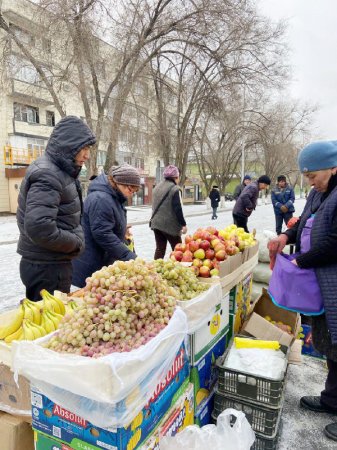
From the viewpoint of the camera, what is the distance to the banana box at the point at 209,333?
86.8 inches

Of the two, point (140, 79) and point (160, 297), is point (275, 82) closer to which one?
point (140, 79)

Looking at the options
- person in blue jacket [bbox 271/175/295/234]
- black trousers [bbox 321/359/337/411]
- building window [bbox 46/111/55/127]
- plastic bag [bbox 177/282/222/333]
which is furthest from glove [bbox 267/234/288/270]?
building window [bbox 46/111/55/127]

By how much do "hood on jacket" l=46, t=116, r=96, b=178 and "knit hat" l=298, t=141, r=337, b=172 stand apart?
1541 millimetres

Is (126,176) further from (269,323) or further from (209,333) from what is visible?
(269,323)

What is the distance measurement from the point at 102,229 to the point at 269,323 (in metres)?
1.71

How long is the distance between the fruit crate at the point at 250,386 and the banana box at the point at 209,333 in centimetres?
17

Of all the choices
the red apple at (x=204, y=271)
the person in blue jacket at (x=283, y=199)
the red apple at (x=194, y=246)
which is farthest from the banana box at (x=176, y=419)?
the person in blue jacket at (x=283, y=199)

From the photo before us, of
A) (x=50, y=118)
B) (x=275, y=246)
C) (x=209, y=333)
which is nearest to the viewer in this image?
(x=209, y=333)

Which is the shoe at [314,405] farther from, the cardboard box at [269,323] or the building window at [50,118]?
the building window at [50,118]

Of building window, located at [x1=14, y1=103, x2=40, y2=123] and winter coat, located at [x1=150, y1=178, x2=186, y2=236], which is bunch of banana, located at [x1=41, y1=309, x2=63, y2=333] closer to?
winter coat, located at [x1=150, y1=178, x2=186, y2=236]

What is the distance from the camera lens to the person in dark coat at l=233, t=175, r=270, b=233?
26.9ft

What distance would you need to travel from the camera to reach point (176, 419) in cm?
192

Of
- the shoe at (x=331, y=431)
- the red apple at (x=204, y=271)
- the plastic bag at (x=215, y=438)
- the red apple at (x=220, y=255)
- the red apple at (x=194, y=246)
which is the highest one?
the red apple at (x=194, y=246)

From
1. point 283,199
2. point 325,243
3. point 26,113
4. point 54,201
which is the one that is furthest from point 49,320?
point 26,113
